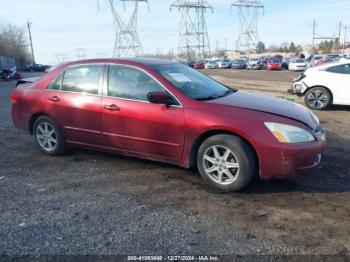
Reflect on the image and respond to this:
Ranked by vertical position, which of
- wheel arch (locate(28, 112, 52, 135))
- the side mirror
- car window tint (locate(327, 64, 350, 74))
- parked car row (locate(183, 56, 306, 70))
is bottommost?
parked car row (locate(183, 56, 306, 70))

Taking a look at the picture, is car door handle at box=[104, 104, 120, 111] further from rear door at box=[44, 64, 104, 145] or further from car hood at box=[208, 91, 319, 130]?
car hood at box=[208, 91, 319, 130]

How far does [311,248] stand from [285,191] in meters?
1.28

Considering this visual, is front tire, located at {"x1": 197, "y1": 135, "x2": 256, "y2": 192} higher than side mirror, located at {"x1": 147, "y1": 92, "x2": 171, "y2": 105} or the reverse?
the reverse

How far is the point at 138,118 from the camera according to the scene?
4.79 meters

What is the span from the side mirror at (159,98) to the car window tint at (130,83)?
176mm

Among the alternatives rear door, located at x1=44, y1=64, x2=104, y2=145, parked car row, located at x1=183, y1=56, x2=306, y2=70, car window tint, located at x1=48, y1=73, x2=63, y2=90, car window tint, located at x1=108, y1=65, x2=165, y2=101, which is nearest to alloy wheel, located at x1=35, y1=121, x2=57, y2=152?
rear door, located at x1=44, y1=64, x2=104, y2=145

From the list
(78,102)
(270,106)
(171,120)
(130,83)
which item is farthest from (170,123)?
(78,102)

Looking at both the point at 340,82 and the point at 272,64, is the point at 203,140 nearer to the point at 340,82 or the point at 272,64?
the point at 340,82

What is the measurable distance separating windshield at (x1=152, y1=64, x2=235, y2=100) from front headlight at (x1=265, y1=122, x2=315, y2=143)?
0.99 meters

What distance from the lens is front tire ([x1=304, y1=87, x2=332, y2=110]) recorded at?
10250 millimetres

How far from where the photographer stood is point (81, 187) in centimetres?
457

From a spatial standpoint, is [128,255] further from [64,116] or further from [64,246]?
[64,116]

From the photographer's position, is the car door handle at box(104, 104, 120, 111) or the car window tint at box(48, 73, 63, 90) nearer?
the car door handle at box(104, 104, 120, 111)

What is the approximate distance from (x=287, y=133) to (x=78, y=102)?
118 inches
